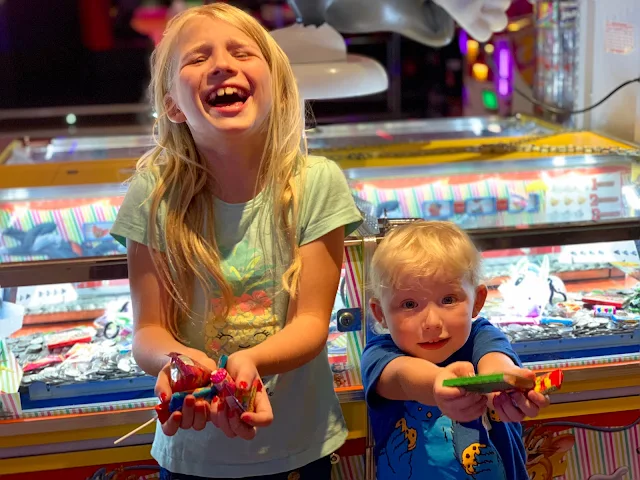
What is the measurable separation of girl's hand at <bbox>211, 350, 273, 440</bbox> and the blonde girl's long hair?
0.21m

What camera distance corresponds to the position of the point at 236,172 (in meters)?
1.47

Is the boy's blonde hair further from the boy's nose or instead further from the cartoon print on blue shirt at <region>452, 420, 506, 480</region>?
the cartoon print on blue shirt at <region>452, 420, 506, 480</region>

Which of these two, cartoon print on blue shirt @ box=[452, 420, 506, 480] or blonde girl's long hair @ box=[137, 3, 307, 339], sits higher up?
blonde girl's long hair @ box=[137, 3, 307, 339]

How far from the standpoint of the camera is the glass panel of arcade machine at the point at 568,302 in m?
1.96

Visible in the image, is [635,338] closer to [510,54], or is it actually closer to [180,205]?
[180,205]

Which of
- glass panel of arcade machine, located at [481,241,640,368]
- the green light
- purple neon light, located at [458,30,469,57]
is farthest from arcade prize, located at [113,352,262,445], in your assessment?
purple neon light, located at [458,30,469,57]

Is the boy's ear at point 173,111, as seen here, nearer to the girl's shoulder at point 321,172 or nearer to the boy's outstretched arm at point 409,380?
the girl's shoulder at point 321,172

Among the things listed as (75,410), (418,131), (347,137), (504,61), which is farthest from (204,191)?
(504,61)

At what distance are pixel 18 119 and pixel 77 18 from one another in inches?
48.6

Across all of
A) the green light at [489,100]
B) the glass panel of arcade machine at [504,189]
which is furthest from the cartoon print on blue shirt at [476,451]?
the green light at [489,100]

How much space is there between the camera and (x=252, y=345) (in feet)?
4.70

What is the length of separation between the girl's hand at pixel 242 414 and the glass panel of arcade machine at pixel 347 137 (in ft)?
5.56

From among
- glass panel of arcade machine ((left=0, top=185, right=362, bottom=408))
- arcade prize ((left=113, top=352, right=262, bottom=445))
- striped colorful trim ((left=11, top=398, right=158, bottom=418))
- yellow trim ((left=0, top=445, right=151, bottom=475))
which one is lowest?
yellow trim ((left=0, top=445, right=151, bottom=475))

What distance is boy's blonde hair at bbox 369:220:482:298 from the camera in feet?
4.66
